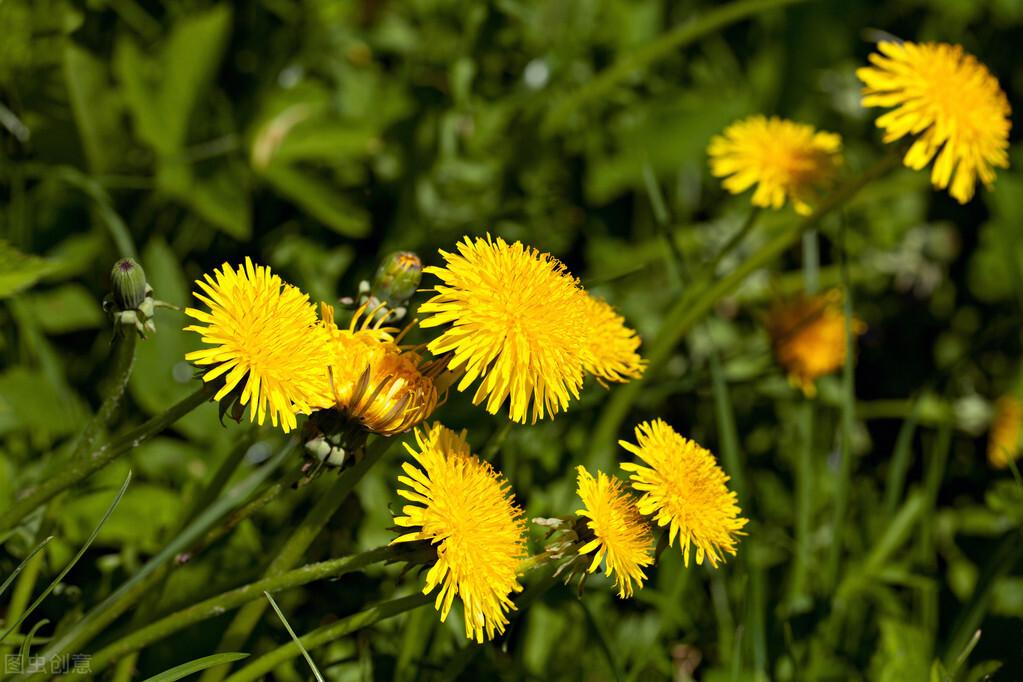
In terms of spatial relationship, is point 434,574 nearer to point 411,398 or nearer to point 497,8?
point 411,398

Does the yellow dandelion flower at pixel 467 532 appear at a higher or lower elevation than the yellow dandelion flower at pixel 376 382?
lower

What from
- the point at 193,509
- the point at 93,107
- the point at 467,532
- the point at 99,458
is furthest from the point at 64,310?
the point at 467,532

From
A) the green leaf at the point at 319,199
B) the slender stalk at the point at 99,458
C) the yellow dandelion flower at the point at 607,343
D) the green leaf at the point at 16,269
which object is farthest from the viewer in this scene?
the green leaf at the point at 319,199

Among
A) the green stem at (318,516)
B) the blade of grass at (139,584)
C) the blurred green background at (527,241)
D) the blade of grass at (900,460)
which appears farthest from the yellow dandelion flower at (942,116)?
the blade of grass at (139,584)

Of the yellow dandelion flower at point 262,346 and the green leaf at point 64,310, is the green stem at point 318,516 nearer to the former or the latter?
the yellow dandelion flower at point 262,346

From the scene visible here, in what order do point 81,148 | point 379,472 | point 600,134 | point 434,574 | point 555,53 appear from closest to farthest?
point 434,574 < point 379,472 < point 81,148 < point 555,53 < point 600,134

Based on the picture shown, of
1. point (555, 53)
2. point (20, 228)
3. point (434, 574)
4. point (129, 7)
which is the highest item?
point (129, 7)

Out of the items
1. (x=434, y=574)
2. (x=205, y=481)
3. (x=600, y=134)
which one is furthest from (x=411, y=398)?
(x=600, y=134)

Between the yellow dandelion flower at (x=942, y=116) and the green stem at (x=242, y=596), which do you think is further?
the yellow dandelion flower at (x=942, y=116)
